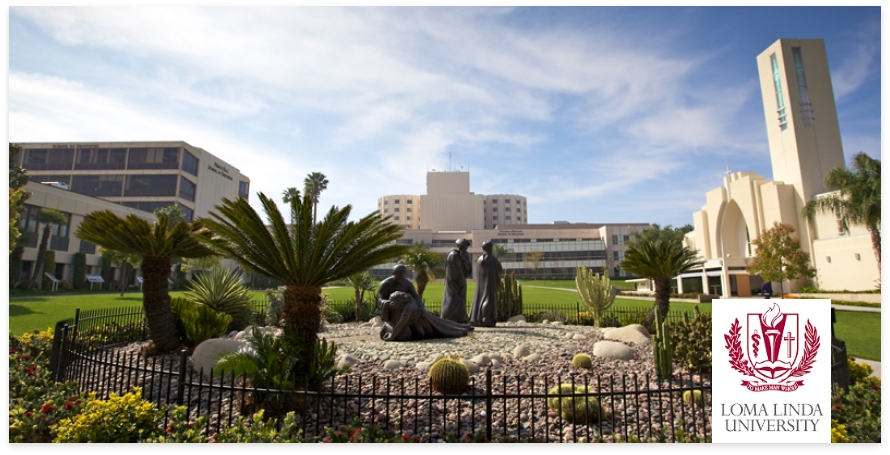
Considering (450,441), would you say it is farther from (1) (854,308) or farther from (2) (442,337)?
(1) (854,308)

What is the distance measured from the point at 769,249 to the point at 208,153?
210 feet

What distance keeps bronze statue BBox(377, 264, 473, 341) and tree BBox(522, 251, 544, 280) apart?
61.7 m

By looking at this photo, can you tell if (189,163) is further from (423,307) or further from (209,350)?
(209,350)

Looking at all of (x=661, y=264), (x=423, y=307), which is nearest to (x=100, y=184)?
(x=423, y=307)

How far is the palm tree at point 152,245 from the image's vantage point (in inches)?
348

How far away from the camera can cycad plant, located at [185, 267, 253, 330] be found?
508 inches

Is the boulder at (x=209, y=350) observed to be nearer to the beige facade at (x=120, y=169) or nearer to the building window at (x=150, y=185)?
the beige facade at (x=120, y=169)

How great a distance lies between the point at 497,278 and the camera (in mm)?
14281

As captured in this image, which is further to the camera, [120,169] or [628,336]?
[120,169]

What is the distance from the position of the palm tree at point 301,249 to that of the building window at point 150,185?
185ft

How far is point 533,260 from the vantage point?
72.2 m

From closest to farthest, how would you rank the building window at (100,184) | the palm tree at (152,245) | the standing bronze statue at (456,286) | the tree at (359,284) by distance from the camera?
the palm tree at (152,245), the standing bronze statue at (456,286), the tree at (359,284), the building window at (100,184)

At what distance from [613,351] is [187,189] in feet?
198

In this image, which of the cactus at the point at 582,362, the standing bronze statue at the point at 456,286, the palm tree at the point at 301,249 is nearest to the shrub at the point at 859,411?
the cactus at the point at 582,362
